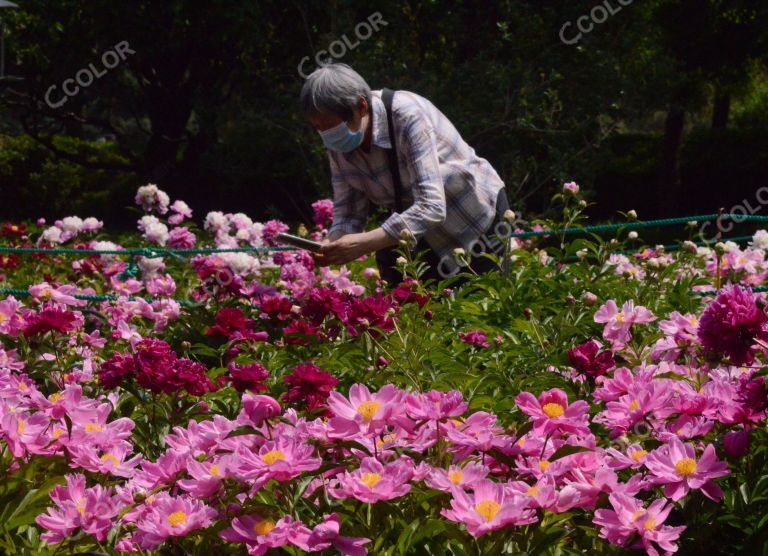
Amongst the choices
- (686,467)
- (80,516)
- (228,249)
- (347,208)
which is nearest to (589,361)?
(686,467)

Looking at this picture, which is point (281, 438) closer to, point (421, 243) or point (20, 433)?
point (20, 433)

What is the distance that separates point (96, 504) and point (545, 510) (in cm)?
65

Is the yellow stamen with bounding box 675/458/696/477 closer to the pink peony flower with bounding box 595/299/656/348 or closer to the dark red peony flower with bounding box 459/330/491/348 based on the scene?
the pink peony flower with bounding box 595/299/656/348

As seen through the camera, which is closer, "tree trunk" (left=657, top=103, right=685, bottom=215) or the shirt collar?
the shirt collar

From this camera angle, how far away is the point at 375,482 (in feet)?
4.44

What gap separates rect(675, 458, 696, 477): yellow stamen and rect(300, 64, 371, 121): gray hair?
6.08 feet

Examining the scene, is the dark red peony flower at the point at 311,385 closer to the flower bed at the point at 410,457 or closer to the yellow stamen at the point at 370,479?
the flower bed at the point at 410,457

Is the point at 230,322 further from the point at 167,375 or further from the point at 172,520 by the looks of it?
the point at 172,520

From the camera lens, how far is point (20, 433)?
65.3 inches

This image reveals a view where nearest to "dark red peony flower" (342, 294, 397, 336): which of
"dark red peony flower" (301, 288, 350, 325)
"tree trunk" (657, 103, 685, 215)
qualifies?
"dark red peony flower" (301, 288, 350, 325)

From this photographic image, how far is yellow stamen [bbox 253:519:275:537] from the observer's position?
1317 millimetres

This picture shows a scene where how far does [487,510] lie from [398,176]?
2.15 meters

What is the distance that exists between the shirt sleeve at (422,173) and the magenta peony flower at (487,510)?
182 centimetres

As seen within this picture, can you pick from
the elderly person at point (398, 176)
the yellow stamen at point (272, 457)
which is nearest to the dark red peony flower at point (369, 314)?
the elderly person at point (398, 176)
